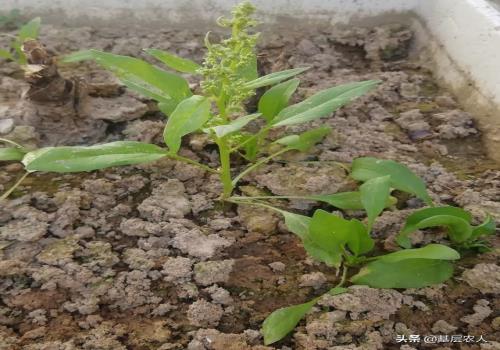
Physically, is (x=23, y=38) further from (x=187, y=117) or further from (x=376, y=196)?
(x=376, y=196)

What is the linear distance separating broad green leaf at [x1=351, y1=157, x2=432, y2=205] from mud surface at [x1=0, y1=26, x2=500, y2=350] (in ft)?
0.19

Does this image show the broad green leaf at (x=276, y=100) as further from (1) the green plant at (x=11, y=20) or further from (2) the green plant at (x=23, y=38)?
(1) the green plant at (x=11, y=20)

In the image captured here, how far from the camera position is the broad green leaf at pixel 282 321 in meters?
0.83

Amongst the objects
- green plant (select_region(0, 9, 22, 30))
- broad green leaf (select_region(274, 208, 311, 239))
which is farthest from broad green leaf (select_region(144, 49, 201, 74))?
green plant (select_region(0, 9, 22, 30))

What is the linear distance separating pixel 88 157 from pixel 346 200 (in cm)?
43

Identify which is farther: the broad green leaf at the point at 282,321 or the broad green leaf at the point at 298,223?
the broad green leaf at the point at 298,223

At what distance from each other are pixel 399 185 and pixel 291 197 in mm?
186

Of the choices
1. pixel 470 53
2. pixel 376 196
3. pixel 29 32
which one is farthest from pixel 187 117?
pixel 470 53

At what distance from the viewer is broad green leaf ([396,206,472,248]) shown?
96 cm

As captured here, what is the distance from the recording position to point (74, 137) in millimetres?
1272

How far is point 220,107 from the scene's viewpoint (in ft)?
3.44

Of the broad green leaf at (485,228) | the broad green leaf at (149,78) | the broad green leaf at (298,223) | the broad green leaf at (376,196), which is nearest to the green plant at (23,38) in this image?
the broad green leaf at (149,78)

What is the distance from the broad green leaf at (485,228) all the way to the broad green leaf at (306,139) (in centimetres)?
35

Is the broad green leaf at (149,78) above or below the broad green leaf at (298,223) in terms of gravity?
above
